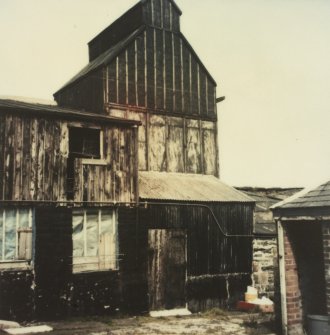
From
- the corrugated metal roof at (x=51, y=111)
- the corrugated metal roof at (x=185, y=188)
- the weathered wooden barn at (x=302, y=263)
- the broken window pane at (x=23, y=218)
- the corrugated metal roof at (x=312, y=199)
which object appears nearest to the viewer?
the corrugated metal roof at (x=312, y=199)

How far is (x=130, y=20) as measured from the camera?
64.2 ft

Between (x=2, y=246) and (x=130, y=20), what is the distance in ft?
39.6

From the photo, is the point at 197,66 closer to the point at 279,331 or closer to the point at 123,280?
the point at 123,280

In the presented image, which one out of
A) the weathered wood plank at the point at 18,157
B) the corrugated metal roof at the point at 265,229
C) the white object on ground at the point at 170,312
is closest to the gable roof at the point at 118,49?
the weathered wood plank at the point at 18,157

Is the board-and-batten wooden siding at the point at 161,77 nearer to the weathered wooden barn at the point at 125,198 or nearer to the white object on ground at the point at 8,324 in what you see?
the weathered wooden barn at the point at 125,198

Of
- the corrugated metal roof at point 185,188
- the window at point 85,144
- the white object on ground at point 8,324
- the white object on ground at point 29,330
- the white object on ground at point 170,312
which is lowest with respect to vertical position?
the white object on ground at point 170,312

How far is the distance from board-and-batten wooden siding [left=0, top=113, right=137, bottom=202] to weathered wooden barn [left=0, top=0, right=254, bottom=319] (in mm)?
31

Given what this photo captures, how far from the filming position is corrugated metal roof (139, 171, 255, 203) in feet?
50.2

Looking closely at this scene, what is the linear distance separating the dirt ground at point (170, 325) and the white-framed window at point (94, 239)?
163 centimetres

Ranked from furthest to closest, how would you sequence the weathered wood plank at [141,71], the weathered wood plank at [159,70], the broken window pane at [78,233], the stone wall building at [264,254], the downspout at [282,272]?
the weathered wood plank at [159,70], the weathered wood plank at [141,71], the stone wall building at [264,254], the broken window pane at [78,233], the downspout at [282,272]

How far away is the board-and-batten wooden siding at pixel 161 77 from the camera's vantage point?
58.7ft

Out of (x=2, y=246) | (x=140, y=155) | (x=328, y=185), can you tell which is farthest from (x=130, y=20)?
(x=328, y=185)

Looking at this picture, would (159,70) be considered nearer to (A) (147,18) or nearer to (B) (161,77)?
(B) (161,77)

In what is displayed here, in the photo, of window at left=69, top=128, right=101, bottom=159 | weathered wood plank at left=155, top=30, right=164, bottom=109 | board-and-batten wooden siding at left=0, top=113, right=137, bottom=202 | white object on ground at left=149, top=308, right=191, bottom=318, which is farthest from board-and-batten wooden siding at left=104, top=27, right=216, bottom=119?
white object on ground at left=149, top=308, right=191, bottom=318
